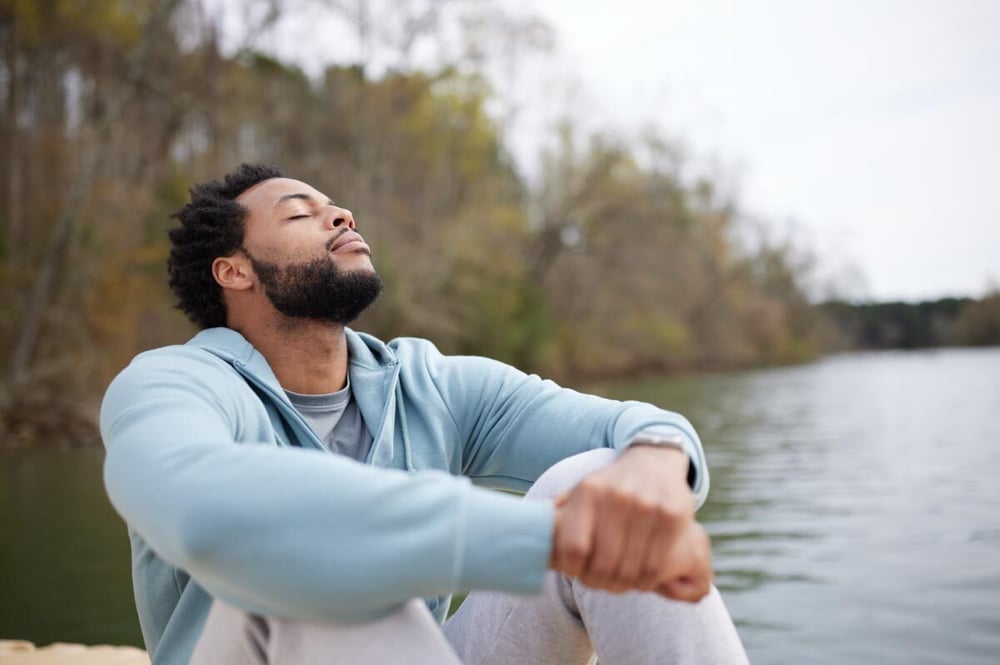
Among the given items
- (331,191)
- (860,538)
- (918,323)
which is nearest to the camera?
(860,538)

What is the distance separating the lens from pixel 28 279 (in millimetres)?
12672

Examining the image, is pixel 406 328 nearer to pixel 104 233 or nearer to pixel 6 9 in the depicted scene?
pixel 104 233

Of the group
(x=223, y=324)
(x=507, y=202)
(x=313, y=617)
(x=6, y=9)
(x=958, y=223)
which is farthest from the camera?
(x=507, y=202)

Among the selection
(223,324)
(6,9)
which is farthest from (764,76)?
(223,324)

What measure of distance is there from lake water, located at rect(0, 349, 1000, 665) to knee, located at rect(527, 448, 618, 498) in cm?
179

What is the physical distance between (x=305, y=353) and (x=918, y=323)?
76.3 metres

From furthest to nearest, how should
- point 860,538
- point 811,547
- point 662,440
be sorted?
point 860,538 → point 811,547 → point 662,440

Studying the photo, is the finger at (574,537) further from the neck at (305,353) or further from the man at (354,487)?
the neck at (305,353)

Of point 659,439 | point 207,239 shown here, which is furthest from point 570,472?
point 207,239

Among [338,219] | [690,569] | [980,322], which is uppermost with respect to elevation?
[338,219]

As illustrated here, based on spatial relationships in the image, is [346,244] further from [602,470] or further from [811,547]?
[811,547]

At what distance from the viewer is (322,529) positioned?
1.05m

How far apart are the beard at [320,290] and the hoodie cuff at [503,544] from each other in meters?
0.84

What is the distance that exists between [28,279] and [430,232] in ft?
33.8
